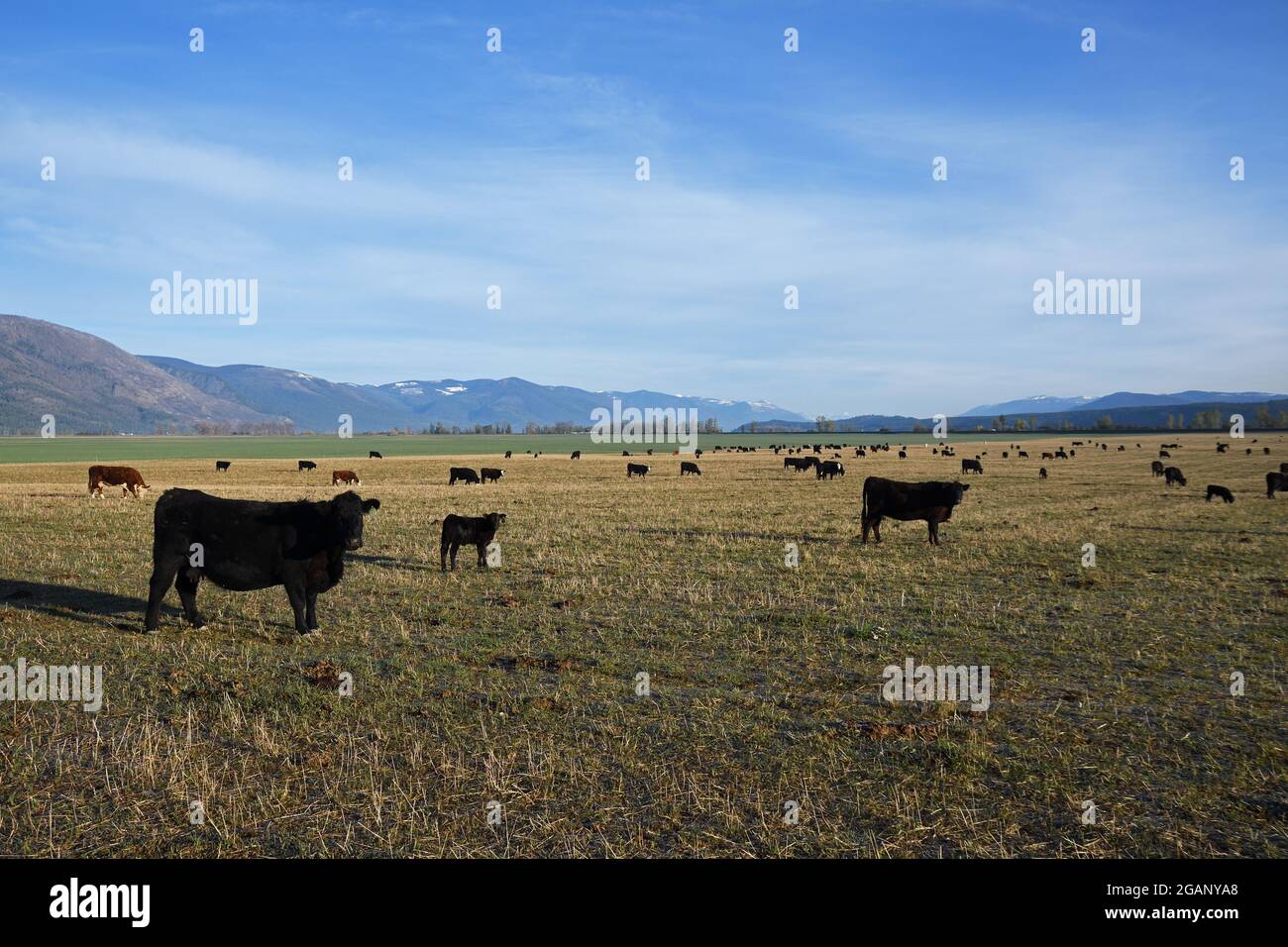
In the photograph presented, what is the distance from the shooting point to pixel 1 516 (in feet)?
90.4

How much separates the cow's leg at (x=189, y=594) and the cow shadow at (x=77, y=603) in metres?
0.76

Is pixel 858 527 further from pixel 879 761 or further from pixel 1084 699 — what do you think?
pixel 879 761

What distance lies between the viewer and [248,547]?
38.0ft

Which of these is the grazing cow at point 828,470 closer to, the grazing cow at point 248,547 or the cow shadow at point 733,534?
the cow shadow at point 733,534

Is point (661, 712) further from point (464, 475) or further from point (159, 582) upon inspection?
point (464, 475)

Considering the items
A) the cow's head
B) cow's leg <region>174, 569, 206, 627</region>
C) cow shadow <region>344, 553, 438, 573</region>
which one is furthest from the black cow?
cow's leg <region>174, 569, 206, 627</region>

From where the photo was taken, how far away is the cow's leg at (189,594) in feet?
38.7

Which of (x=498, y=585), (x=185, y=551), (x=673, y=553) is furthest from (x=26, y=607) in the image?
(x=673, y=553)

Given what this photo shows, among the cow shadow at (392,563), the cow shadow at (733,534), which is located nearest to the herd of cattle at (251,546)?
the cow shadow at (392,563)

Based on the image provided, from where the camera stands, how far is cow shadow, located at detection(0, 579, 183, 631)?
41.0 ft

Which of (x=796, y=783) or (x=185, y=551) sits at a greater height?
(x=185, y=551)

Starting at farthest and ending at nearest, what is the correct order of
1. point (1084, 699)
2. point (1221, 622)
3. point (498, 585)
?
point (498, 585) → point (1221, 622) → point (1084, 699)

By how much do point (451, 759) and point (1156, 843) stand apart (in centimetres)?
532

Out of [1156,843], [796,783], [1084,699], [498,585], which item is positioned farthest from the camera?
[498,585]
